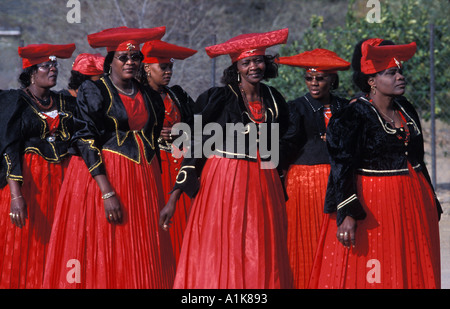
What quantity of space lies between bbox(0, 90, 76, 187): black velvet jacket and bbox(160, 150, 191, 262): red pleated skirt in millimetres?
855

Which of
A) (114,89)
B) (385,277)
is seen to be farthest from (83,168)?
(385,277)

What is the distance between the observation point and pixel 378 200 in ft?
19.3

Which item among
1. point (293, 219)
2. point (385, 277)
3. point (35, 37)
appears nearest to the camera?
point (385, 277)

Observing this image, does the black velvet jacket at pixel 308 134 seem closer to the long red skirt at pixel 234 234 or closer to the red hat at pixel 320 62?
the red hat at pixel 320 62

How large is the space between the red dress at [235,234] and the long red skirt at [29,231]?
1780mm

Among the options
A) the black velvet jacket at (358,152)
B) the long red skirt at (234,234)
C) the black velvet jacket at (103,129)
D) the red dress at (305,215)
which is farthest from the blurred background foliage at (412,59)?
the long red skirt at (234,234)

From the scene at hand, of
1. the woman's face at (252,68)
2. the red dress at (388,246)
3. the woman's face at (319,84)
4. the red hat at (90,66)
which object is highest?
the red hat at (90,66)

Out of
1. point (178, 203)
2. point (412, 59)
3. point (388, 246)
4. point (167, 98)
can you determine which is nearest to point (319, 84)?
point (167, 98)

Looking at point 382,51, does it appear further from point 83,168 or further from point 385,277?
point 83,168

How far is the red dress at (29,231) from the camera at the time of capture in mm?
7320

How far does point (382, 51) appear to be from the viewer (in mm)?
6027

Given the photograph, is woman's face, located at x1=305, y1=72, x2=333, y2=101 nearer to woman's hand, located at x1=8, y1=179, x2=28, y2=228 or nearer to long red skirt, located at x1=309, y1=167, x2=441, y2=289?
long red skirt, located at x1=309, y1=167, x2=441, y2=289

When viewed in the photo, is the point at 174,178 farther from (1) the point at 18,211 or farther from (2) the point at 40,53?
(2) the point at 40,53
